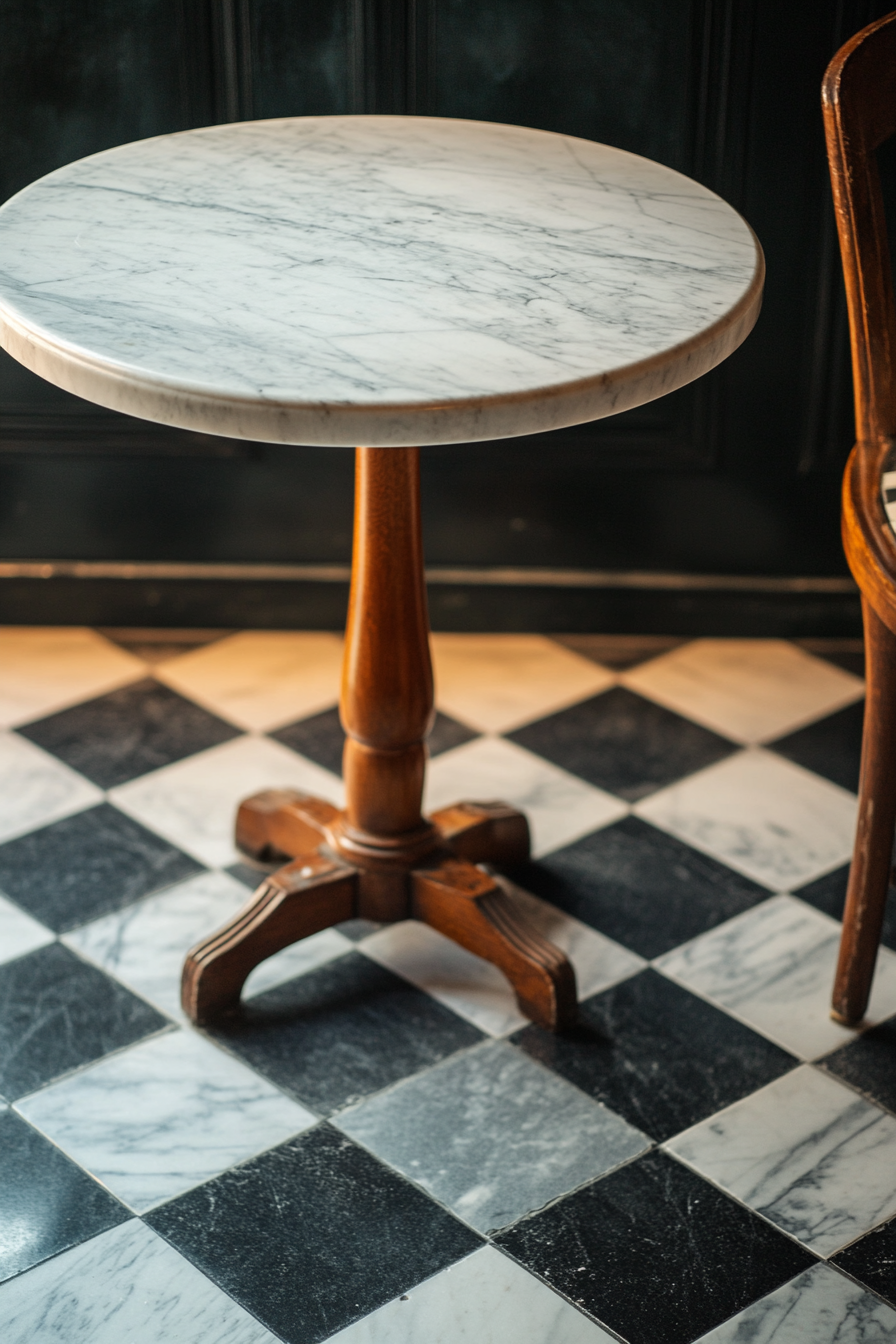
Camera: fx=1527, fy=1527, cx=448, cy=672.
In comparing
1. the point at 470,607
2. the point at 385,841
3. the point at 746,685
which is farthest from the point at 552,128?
the point at 385,841

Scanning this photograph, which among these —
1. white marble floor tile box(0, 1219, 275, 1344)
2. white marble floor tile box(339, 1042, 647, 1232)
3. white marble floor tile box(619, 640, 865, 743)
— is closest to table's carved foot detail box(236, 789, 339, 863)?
white marble floor tile box(339, 1042, 647, 1232)

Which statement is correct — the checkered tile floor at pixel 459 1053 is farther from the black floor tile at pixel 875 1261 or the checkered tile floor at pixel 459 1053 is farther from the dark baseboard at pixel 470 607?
the dark baseboard at pixel 470 607

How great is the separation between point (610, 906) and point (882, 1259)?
24.3 inches

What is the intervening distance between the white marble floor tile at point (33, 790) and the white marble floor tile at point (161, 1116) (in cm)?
51

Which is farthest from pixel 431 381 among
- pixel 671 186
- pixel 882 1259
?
pixel 882 1259

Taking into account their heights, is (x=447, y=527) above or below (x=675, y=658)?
above

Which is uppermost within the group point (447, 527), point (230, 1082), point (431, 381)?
point (431, 381)

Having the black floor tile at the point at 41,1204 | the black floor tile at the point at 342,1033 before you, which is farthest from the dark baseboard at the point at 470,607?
the black floor tile at the point at 41,1204

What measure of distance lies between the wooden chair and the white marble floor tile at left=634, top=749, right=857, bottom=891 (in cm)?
35

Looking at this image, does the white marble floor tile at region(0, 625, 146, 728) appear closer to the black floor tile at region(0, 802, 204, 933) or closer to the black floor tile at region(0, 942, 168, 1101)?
the black floor tile at region(0, 802, 204, 933)

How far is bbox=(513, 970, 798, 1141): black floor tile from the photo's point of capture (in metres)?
1.71

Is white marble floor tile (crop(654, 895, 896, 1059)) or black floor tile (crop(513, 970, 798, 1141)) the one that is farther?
white marble floor tile (crop(654, 895, 896, 1059))

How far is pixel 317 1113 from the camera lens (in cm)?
168

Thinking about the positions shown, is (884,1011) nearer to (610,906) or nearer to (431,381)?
(610,906)
